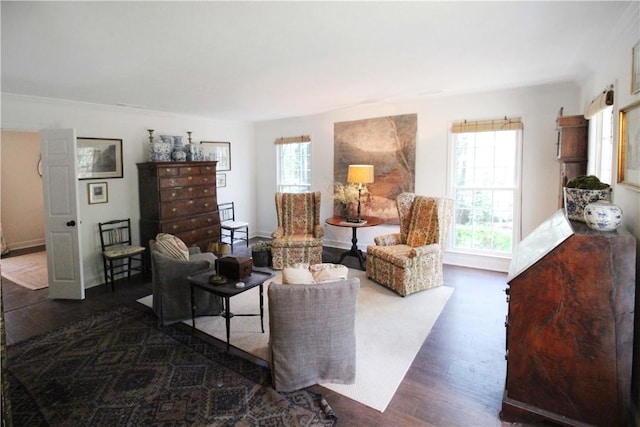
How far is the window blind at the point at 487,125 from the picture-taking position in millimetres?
4539

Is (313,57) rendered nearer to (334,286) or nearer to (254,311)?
(334,286)

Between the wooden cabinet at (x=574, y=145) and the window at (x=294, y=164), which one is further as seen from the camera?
the window at (x=294, y=164)

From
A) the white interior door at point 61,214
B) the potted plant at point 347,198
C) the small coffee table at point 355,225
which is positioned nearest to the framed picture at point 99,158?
the white interior door at point 61,214

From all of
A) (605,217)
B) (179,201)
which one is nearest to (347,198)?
(179,201)

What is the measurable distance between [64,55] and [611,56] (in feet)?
14.2

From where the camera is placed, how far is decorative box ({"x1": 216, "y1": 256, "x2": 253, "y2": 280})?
10.0 ft

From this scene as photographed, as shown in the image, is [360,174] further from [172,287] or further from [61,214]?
[61,214]

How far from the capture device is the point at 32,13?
6.52ft

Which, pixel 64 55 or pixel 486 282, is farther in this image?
pixel 486 282

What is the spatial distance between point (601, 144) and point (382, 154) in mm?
2962

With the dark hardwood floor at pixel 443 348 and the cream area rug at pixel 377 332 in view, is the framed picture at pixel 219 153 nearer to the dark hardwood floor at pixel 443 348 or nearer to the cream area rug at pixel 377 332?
the dark hardwood floor at pixel 443 348

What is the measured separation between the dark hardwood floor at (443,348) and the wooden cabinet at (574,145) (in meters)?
1.46

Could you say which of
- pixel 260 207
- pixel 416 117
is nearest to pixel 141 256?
pixel 260 207

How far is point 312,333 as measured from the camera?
2354 mm
